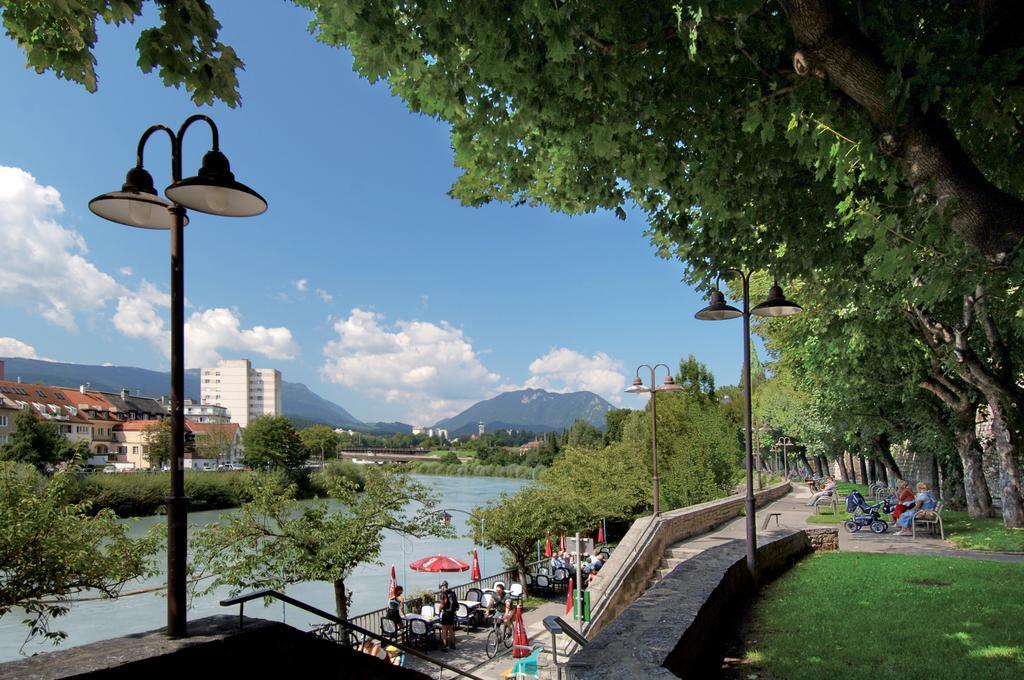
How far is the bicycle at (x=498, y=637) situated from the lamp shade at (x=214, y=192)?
18.2m

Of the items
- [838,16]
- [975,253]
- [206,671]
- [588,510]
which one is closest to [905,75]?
[838,16]

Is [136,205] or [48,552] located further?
[48,552]

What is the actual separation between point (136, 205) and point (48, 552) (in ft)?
51.6

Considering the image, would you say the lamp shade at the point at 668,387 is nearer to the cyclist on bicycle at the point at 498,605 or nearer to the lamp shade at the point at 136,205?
the cyclist on bicycle at the point at 498,605

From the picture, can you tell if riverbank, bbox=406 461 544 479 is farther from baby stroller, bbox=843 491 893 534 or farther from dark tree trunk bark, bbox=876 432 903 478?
baby stroller, bbox=843 491 893 534

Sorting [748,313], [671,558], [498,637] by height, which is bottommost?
[498,637]

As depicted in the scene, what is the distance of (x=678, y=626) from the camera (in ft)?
15.8

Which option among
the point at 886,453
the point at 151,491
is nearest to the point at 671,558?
the point at 886,453

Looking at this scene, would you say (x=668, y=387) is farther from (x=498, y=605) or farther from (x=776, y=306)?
(x=776, y=306)

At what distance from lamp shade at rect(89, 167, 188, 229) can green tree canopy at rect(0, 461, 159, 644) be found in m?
14.4

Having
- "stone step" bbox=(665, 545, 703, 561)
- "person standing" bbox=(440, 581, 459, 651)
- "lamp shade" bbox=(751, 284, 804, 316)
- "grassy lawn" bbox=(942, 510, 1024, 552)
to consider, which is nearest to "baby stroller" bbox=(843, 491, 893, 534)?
"grassy lawn" bbox=(942, 510, 1024, 552)

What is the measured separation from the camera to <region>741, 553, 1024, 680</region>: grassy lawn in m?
5.12

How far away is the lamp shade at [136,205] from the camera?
418cm

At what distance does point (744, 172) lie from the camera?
6242mm
